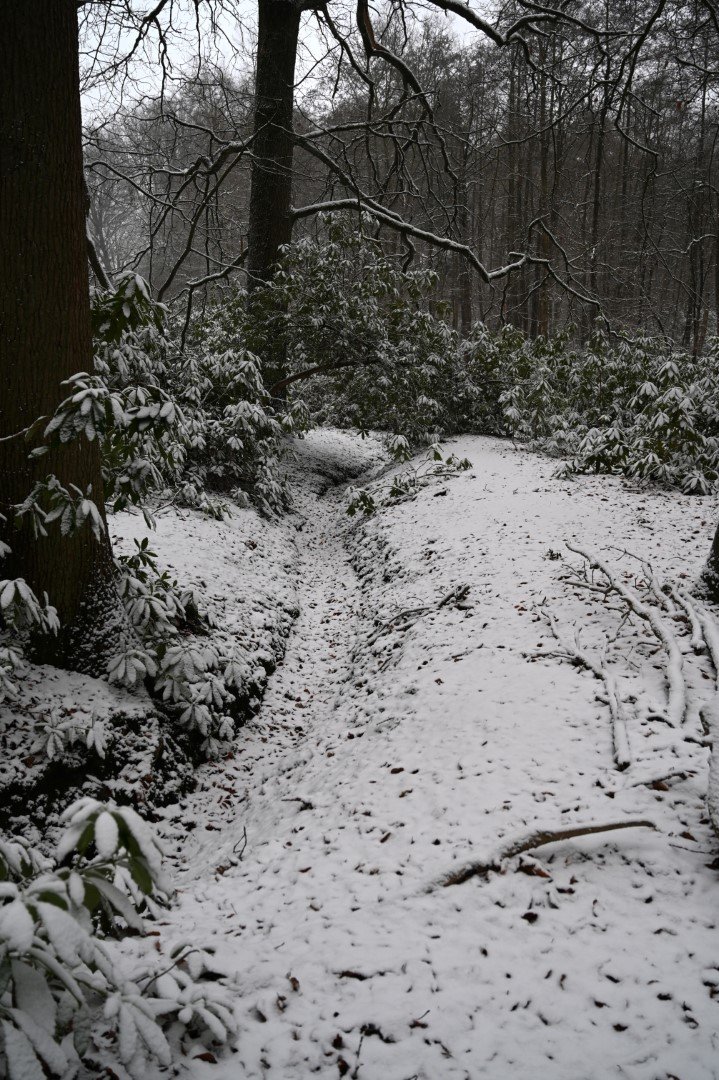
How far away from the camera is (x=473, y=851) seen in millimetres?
2588

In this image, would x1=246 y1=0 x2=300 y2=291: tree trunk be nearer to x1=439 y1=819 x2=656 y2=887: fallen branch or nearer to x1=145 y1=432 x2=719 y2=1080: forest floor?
x1=145 y1=432 x2=719 y2=1080: forest floor

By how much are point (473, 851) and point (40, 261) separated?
12.2 ft

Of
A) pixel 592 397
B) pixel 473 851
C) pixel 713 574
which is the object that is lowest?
pixel 473 851

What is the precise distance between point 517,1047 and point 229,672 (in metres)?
3.18

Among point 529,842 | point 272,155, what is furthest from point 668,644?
point 272,155

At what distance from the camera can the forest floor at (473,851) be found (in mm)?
1846

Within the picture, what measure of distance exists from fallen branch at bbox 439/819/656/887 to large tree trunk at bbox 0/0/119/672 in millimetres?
2600

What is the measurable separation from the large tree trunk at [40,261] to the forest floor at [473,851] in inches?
79.7

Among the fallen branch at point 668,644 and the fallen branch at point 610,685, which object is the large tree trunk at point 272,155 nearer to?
the fallen branch at point 668,644

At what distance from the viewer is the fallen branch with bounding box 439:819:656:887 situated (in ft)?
8.16

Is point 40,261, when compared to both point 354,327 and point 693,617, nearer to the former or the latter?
point 693,617

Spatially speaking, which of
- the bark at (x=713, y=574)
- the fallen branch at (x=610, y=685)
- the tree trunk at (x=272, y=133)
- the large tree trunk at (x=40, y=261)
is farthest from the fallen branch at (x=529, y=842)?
the tree trunk at (x=272, y=133)

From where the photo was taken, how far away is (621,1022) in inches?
71.9

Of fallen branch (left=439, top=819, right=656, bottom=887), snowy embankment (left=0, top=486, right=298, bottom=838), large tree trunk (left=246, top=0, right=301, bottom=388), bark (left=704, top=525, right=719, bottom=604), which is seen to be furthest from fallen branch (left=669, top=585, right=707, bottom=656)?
large tree trunk (left=246, top=0, right=301, bottom=388)
